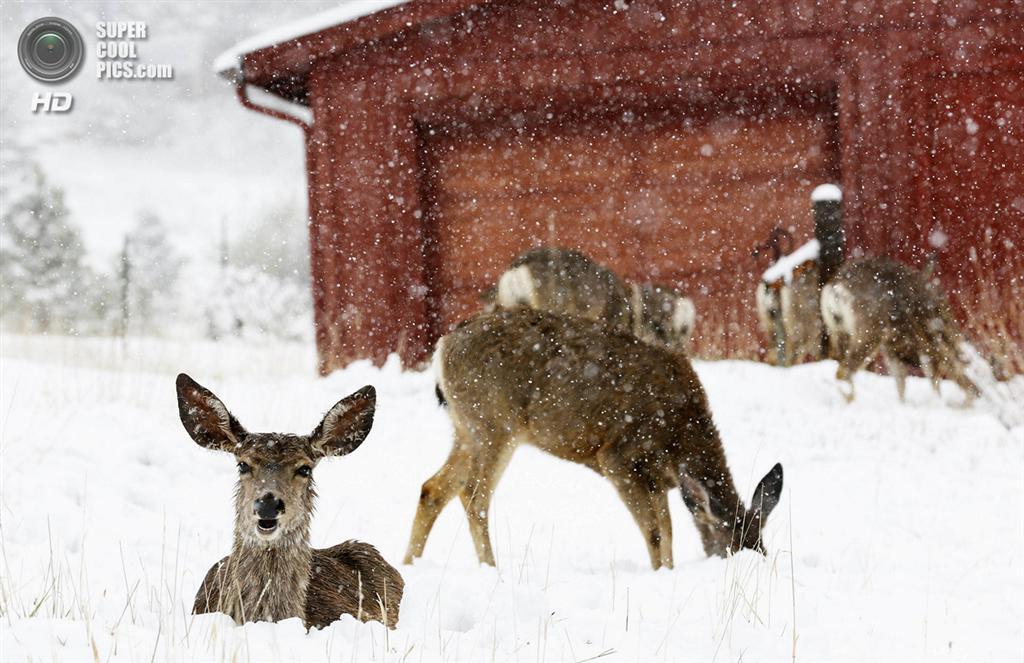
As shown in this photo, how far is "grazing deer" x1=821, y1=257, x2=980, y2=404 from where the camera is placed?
11266 mm

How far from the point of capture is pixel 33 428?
721cm

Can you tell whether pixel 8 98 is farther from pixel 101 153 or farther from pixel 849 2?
pixel 849 2

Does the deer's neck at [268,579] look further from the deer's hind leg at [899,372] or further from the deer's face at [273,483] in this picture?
the deer's hind leg at [899,372]

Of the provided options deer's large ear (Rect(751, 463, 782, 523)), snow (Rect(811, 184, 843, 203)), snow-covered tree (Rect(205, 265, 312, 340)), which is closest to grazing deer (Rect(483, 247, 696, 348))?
snow (Rect(811, 184, 843, 203))

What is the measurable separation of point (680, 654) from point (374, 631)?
3.47 ft

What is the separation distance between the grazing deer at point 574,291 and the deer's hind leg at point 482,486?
5.57m

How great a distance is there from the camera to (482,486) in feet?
19.2

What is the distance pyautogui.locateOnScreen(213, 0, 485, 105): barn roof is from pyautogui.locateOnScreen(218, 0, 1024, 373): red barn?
0.10 ft

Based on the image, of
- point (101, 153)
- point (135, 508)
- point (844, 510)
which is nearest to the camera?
point (135, 508)

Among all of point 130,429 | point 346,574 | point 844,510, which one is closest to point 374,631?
point 346,574

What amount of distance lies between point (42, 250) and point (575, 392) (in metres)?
51.0

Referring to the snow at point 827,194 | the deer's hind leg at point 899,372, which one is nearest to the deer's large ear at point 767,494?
the deer's hind leg at point 899,372

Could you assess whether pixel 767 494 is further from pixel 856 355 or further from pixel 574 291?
pixel 574 291

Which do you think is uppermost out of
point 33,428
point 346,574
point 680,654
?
point 33,428
